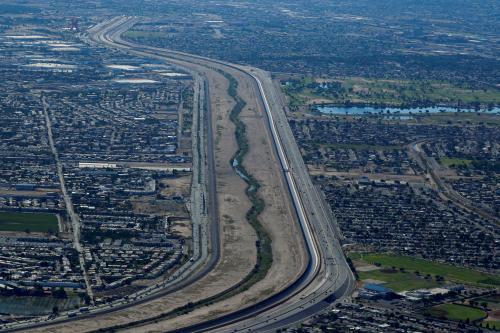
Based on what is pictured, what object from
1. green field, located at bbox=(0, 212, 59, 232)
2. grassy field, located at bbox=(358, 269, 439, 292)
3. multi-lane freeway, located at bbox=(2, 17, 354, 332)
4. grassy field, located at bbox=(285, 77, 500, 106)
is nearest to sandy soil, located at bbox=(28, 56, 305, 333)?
multi-lane freeway, located at bbox=(2, 17, 354, 332)

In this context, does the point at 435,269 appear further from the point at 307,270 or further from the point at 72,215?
the point at 72,215

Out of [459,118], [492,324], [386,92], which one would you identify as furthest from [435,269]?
[386,92]

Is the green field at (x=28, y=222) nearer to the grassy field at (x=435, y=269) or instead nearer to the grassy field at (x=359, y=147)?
the grassy field at (x=435, y=269)

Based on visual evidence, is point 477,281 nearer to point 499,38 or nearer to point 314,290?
point 314,290

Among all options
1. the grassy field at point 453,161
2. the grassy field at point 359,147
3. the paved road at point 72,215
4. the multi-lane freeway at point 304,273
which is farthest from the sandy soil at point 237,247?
the grassy field at point 453,161

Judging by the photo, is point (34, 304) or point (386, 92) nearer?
point (34, 304)

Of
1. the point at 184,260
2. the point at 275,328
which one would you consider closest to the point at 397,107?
the point at 184,260
